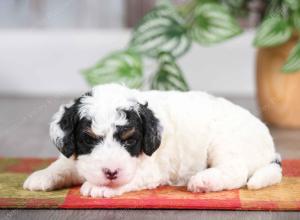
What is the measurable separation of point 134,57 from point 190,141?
79cm

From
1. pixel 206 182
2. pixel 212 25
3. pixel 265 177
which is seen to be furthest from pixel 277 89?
pixel 206 182

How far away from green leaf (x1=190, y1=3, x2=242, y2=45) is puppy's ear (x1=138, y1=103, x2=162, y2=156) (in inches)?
36.5

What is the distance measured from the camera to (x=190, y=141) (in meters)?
2.11

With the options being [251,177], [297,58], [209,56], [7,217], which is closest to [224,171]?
[251,177]

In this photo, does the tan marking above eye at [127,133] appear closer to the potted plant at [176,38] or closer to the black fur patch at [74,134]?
the black fur patch at [74,134]

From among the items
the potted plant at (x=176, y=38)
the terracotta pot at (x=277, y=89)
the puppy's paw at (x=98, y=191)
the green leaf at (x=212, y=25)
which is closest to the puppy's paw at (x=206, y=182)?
the puppy's paw at (x=98, y=191)

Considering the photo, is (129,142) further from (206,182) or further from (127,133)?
(206,182)

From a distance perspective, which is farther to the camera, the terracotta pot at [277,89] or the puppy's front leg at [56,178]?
the terracotta pot at [277,89]

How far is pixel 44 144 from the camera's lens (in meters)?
2.96

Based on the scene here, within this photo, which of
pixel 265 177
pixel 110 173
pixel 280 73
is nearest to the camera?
pixel 110 173

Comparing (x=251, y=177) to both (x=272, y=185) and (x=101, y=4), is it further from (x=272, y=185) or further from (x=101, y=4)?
(x=101, y=4)

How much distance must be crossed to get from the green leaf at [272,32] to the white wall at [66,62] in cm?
137

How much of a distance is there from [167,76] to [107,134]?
38.8 inches

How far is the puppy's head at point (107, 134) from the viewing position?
1.87 meters
